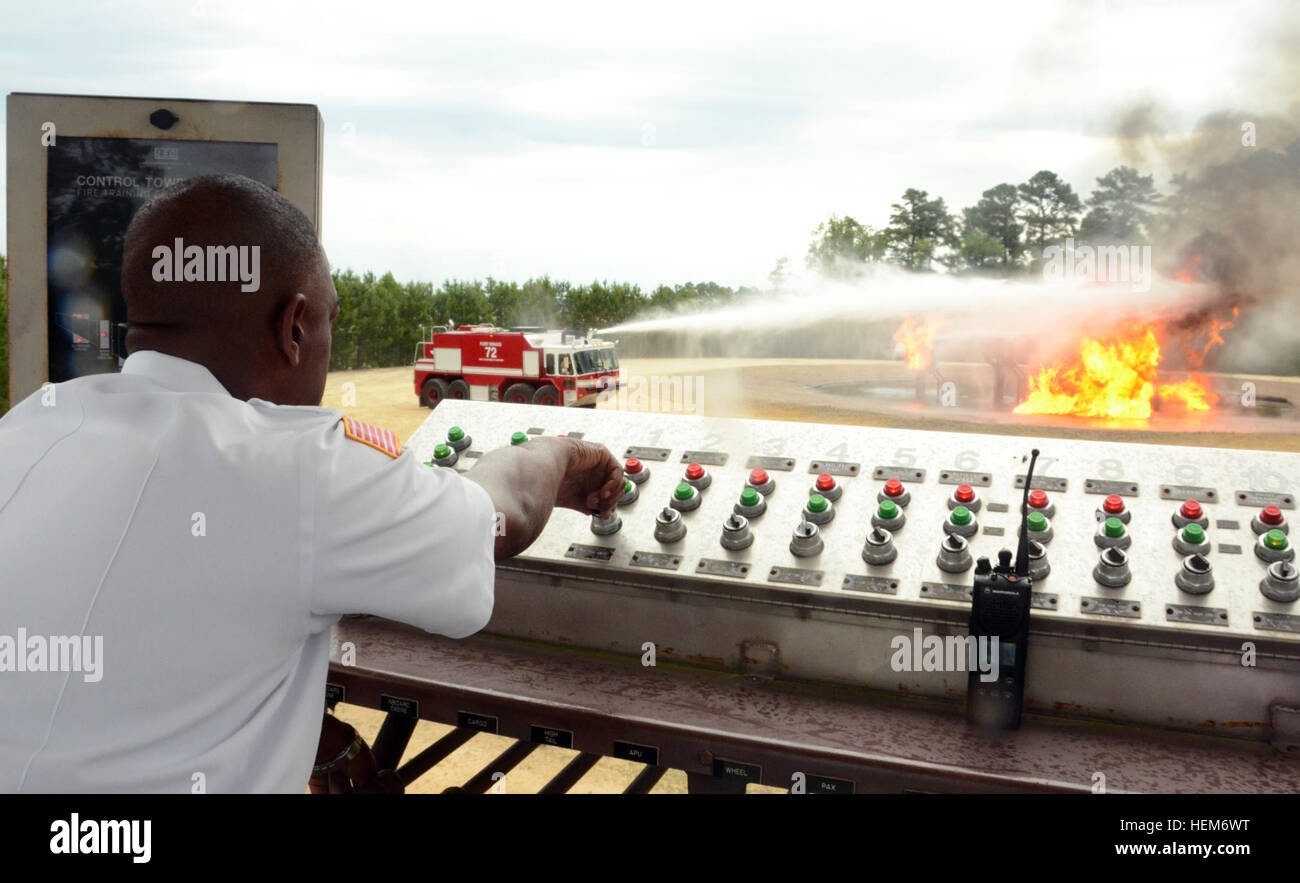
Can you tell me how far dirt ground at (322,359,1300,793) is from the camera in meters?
5.19

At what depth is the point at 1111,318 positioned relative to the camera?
24.6 metres

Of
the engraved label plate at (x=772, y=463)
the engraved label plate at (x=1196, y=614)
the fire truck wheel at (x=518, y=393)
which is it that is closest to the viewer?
the engraved label plate at (x=1196, y=614)

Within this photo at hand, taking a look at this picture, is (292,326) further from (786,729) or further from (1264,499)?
(1264,499)

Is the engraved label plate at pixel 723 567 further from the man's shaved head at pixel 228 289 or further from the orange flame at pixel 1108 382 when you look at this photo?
the orange flame at pixel 1108 382

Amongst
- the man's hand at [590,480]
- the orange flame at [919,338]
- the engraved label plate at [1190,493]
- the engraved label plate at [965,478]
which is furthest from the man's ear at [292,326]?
the orange flame at [919,338]

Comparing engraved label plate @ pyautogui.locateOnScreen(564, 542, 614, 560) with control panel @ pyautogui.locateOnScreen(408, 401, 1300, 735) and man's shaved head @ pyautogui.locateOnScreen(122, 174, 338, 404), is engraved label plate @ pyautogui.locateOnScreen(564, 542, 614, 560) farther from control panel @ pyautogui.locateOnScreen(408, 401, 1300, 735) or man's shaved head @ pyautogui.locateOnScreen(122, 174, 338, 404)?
man's shaved head @ pyautogui.locateOnScreen(122, 174, 338, 404)

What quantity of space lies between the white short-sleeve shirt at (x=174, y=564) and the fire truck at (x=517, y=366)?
1881 centimetres

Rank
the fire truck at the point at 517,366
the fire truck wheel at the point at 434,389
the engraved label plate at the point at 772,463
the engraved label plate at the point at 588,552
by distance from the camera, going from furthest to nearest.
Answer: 1. the fire truck wheel at the point at 434,389
2. the fire truck at the point at 517,366
3. the engraved label plate at the point at 772,463
4. the engraved label plate at the point at 588,552

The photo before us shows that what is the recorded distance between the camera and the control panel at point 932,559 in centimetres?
234

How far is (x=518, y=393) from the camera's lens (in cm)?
2152

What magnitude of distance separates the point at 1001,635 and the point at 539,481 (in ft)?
3.77

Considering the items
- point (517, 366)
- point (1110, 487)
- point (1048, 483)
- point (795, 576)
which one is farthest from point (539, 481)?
point (517, 366)

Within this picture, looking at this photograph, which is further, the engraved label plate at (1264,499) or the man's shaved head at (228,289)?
the engraved label plate at (1264,499)

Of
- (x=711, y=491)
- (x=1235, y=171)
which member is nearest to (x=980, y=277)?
(x=1235, y=171)
